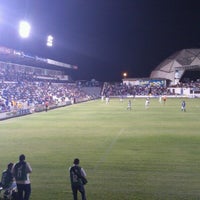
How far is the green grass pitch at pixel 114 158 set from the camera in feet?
44.2

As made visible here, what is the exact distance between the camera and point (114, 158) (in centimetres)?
1914

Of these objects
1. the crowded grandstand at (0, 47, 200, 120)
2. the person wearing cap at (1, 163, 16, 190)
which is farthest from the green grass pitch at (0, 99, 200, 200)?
the crowded grandstand at (0, 47, 200, 120)

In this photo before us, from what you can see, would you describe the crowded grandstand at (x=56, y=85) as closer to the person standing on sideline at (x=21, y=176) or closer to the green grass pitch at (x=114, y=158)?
the green grass pitch at (x=114, y=158)

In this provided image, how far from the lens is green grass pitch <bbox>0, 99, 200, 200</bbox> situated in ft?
44.2

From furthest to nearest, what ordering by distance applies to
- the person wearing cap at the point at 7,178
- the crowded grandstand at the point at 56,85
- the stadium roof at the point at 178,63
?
1. the stadium roof at the point at 178,63
2. the crowded grandstand at the point at 56,85
3. the person wearing cap at the point at 7,178

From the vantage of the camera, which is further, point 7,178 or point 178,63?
point 178,63

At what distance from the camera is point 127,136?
88.8 ft

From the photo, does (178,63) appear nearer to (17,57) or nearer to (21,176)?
(17,57)

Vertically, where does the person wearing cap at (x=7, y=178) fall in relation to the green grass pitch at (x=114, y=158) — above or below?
above

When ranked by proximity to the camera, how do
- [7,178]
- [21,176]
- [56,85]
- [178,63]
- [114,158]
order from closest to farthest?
[21,176] < [7,178] < [114,158] < [56,85] < [178,63]

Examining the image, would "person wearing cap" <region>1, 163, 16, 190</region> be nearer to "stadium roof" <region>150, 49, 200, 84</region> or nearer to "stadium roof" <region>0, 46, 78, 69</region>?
"stadium roof" <region>0, 46, 78, 69</region>

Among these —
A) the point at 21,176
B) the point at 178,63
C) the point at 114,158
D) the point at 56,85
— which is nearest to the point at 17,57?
the point at 56,85

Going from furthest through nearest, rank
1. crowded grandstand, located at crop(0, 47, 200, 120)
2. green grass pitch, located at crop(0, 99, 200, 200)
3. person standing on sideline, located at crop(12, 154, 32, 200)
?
crowded grandstand, located at crop(0, 47, 200, 120)
green grass pitch, located at crop(0, 99, 200, 200)
person standing on sideline, located at crop(12, 154, 32, 200)

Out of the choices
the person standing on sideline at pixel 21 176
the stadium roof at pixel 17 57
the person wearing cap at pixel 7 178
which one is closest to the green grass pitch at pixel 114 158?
the person wearing cap at pixel 7 178
